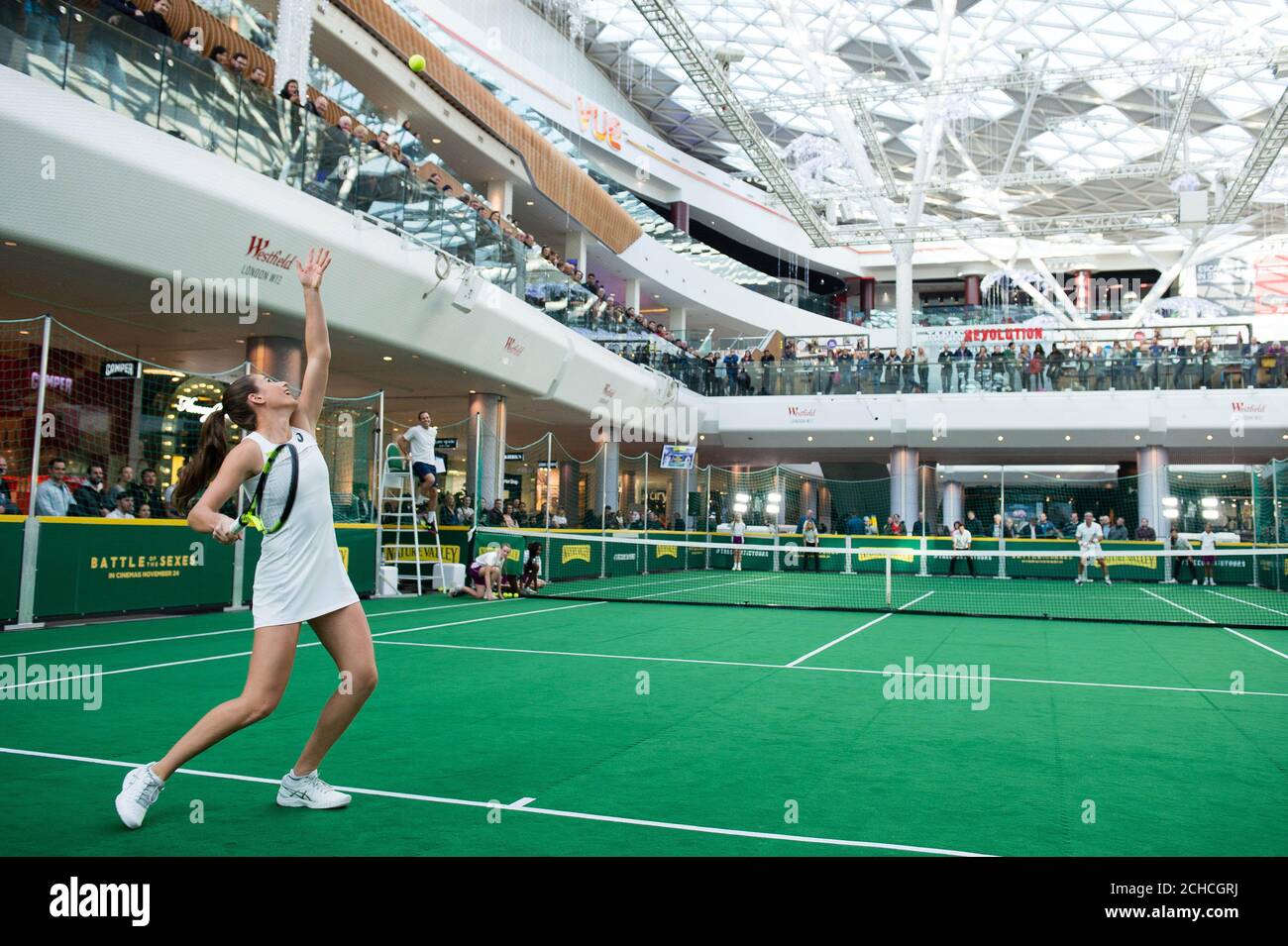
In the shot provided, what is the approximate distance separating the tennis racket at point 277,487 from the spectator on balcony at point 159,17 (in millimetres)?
11477

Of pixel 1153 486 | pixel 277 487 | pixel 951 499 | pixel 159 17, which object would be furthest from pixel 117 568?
pixel 951 499

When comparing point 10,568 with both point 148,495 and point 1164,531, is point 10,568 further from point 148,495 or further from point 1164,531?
point 1164,531

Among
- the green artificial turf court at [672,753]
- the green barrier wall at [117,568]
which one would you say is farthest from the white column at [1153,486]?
the green barrier wall at [117,568]

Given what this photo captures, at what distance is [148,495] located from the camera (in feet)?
47.2

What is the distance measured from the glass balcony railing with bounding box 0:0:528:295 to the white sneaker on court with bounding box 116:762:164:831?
984 centimetres

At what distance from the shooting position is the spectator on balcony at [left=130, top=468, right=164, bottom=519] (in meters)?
14.1

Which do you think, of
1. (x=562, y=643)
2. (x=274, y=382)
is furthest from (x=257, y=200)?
(x=274, y=382)

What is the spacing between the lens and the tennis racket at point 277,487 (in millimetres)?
4086

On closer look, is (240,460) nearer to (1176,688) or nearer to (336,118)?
(1176,688)

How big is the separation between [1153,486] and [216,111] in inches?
1237

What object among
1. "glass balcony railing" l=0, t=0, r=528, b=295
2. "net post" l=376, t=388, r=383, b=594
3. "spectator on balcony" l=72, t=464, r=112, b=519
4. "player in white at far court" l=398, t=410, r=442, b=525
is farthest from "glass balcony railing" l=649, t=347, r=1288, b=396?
"spectator on balcony" l=72, t=464, r=112, b=519

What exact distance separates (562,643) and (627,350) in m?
20.5

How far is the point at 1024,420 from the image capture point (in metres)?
33.9

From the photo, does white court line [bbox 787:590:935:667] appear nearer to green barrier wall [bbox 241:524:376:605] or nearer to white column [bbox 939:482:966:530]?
green barrier wall [bbox 241:524:376:605]
